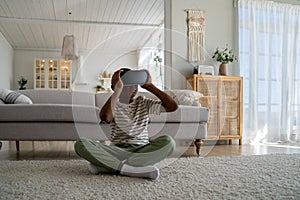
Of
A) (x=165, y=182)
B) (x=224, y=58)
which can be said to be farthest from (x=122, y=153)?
(x=224, y=58)

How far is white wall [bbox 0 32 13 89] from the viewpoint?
6.88 metres

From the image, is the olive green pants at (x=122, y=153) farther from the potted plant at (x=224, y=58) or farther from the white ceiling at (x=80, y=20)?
the white ceiling at (x=80, y=20)

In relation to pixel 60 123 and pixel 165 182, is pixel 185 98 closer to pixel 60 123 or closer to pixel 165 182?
pixel 60 123

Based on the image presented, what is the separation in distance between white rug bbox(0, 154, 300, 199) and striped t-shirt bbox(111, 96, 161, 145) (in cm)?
25

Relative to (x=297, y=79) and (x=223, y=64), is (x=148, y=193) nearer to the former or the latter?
(x=223, y=64)

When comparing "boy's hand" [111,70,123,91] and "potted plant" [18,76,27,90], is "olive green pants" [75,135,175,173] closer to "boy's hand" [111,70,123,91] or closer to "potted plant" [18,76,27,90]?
"boy's hand" [111,70,123,91]

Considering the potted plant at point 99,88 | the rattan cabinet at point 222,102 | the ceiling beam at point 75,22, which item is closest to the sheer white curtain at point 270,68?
the rattan cabinet at point 222,102

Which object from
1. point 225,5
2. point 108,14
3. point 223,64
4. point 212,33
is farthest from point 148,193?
point 108,14

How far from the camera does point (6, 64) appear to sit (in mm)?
7430

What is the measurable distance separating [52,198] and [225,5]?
3763mm

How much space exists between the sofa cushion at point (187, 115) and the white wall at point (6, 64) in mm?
5564

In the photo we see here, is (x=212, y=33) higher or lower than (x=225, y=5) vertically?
lower

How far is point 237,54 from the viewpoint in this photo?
4117mm

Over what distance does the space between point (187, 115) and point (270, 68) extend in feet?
7.03
